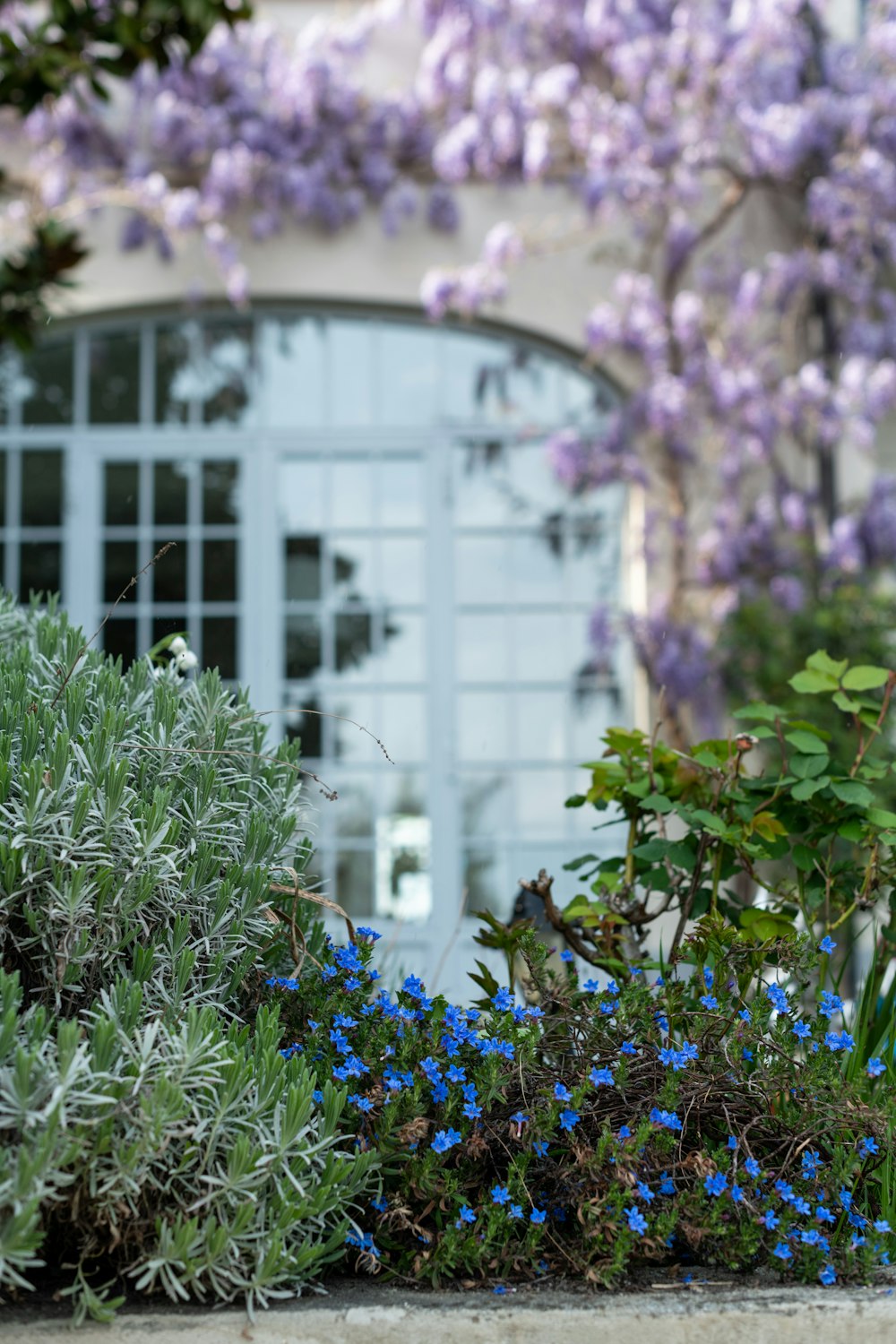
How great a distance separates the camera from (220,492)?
229 inches

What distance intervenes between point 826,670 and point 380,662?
12.9 ft

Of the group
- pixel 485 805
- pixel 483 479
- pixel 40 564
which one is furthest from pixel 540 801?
pixel 40 564

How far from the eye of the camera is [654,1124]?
1.34m

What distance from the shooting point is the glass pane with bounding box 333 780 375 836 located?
5.55 metres

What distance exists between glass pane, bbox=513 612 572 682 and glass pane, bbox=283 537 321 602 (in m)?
0.92

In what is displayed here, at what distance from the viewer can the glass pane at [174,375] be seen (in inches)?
230

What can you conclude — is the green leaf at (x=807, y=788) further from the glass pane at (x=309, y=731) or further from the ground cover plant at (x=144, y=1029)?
the glass pane at (x=309, y=731)

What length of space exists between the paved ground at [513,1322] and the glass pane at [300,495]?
4.75 m

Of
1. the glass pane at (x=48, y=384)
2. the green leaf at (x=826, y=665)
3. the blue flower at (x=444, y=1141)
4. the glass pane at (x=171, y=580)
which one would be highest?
the glass pane at (x=48, y=384)

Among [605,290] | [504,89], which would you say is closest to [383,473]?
[605,290]

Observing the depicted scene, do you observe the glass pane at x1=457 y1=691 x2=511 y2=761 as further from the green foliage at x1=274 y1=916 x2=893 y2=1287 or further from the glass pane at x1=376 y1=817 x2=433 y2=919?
the green foliage at x1=274 y1=916 x2=893 y2=1287

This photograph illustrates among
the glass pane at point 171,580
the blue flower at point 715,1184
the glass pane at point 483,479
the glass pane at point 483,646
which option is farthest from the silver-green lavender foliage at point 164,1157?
the glass pane at point 483,479

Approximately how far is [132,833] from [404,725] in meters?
4.32

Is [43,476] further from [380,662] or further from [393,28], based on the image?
[393,28]
